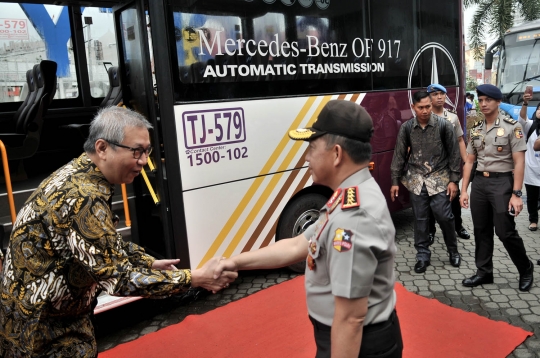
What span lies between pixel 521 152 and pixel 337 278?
3285mm

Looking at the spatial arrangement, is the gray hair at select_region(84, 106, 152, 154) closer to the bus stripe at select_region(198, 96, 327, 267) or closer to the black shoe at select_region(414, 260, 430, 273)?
the bus stripe at select_region(198, 96, 327, 267)

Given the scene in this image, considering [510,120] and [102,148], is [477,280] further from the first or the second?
[102,148]

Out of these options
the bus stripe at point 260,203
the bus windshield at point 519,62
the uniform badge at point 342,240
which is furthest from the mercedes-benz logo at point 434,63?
the bus windshield at point 519,62

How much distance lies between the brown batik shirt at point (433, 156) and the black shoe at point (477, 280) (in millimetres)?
933

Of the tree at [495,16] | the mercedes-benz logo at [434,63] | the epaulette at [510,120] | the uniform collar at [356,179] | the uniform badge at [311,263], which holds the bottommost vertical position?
the uniform badge at [311,263]

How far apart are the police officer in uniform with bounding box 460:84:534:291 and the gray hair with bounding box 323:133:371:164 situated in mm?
2946

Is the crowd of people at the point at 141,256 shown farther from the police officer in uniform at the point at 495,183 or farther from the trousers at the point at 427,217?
→ the trousers at the point at 427,217

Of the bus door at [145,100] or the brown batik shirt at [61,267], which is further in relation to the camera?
the bus door at [145,100]

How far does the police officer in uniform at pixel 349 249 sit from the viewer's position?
5.25ft

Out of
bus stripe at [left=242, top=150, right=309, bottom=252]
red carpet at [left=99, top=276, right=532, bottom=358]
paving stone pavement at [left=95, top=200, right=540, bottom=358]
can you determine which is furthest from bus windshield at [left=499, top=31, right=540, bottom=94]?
red carpet at [left=99, top=276, right=532, bottom=358]

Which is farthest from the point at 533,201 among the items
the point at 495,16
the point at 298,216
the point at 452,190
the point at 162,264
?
the point at 495,16

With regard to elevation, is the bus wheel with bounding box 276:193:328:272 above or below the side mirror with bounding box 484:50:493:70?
below

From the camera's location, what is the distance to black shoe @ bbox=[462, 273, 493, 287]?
457cm

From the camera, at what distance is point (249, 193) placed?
14.4ft
